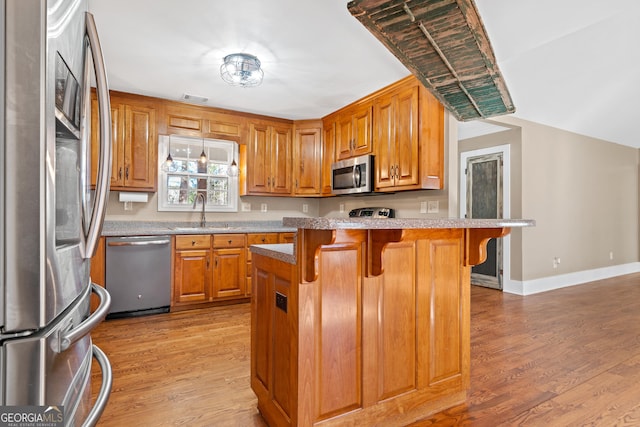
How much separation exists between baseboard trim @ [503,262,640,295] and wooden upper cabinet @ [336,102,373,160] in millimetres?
2777

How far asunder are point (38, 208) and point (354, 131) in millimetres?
3712

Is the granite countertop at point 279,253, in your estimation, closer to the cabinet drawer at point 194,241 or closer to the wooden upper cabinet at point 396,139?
the wooden upper cabinet at point 396,139

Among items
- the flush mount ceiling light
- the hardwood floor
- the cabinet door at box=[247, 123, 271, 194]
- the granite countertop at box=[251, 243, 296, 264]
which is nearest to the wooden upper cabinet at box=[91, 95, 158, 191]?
the cabinet door at box=[247, 123, 271, 194]

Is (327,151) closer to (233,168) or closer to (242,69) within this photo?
(233,168)

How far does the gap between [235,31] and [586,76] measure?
12.4 ft

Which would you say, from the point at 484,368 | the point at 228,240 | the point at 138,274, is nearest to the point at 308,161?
the point at 228,240

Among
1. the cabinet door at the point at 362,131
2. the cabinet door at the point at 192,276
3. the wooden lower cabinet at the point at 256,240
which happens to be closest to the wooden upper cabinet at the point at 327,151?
the cabinet door at the point at 362,131

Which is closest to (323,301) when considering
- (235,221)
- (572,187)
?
(235,221)

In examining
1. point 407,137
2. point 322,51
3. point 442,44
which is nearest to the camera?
point 442,44

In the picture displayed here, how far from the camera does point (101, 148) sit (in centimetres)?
97

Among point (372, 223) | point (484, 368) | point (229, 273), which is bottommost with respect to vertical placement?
point (484, 368)

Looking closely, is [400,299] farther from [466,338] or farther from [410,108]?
[410,108]

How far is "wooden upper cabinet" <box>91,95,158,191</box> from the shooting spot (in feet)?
12.0

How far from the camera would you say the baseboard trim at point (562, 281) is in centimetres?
450
